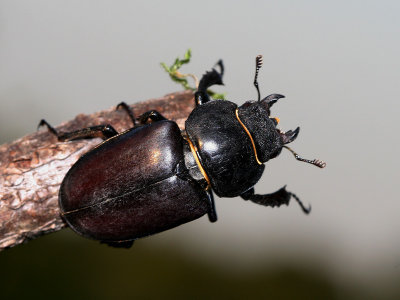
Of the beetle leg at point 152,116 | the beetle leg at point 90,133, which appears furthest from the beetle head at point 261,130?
the beetle leg at point 90,133

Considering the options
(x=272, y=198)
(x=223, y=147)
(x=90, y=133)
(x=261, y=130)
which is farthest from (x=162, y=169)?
(x=272, y=198)

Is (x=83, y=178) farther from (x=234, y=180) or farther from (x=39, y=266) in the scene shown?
(x=39, y=266)

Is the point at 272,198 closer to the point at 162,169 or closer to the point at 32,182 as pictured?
the point at 162,169

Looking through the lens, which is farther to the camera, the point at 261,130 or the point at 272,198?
the point at 272,198

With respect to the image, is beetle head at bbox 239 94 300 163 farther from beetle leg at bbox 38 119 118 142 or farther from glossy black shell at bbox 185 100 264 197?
beetle leg at bbox 38 119 118 142

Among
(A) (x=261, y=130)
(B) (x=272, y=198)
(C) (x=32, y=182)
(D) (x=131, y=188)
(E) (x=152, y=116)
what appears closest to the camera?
(D) (x=131, y=188)

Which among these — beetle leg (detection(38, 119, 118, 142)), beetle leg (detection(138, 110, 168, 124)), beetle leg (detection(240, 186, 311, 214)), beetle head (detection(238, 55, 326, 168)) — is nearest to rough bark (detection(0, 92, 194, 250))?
beetle leg (detection(38, 119, 118, 142))
